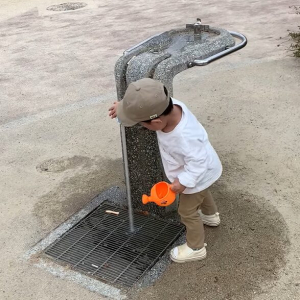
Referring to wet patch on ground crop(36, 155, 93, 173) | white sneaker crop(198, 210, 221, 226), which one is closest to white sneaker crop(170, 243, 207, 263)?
white sneaker crop(198, 210, 221, 226)

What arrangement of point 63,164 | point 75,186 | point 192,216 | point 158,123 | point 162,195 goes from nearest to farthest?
point 158,123
point 162,195
point 192,216
point 75,186
point 63,164

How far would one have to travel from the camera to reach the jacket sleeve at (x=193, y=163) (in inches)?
97.4

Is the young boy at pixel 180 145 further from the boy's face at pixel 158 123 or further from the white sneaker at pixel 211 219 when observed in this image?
the white sneaker at pixel 211 219

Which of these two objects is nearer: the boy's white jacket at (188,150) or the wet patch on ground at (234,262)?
the boy's white jacket at (188,150)

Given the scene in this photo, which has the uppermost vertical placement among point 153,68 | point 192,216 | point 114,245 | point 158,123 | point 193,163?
point 153,68

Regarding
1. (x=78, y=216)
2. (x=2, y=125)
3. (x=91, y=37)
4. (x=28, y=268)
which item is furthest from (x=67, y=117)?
(x=91, y=37)

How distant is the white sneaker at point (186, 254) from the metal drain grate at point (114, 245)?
0.44 feet

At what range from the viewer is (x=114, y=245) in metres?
3.04

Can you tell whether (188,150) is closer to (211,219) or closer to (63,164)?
(211,219)

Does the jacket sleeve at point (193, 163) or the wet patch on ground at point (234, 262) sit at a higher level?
the jacket sleeve at point (193, 163)

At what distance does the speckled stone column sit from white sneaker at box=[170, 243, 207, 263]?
18.6 inches

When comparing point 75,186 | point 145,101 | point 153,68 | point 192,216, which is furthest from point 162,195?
point 75,186

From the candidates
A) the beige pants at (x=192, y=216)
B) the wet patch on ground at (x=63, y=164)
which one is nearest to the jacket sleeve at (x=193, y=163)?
the beige pants at (x=192, y=216)

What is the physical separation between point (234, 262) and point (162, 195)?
2.08 feet
